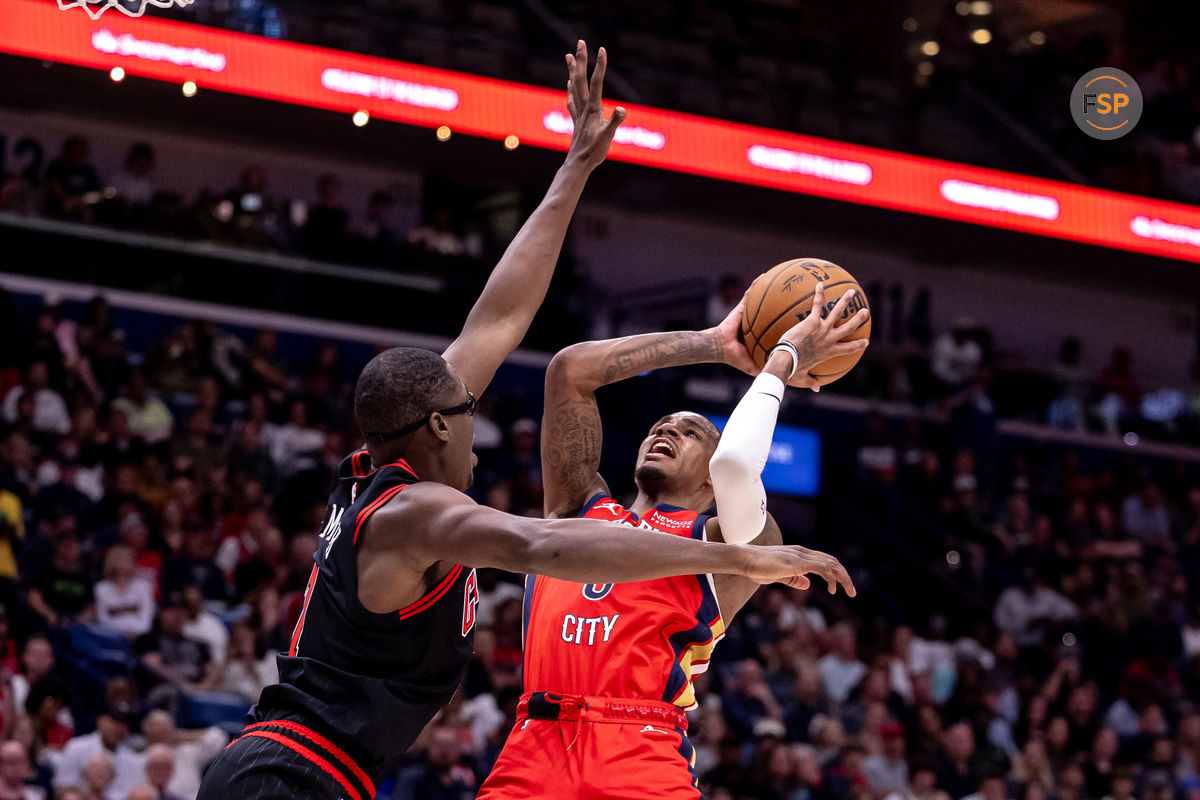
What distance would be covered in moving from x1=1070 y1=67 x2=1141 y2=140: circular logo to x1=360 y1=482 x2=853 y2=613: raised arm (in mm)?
16961

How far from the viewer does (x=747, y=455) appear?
13.8 ft

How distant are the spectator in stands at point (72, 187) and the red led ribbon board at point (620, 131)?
161 centimetres

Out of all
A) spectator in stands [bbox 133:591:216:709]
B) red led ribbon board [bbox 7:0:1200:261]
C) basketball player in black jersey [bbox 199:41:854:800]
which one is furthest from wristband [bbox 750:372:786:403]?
red led ribbon board [bbox 7:0:1200:261]

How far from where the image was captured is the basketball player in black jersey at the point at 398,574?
3273 millimetres

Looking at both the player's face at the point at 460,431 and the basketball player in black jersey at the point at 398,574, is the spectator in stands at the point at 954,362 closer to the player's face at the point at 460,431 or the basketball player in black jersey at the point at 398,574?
the basketball player in black jersey at the point at 398,574

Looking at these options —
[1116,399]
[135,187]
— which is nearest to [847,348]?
[135,187]

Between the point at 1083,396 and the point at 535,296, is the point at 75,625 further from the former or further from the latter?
the point at 1083,396

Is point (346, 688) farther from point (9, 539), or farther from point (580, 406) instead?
point (9, 539)

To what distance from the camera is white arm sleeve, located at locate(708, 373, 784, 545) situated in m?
4.21

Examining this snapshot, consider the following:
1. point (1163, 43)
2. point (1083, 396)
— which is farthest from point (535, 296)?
point (1163, 43)

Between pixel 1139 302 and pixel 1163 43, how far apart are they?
4.45m

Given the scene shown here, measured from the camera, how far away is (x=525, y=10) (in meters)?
16.8

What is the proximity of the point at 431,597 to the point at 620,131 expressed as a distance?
11859mm

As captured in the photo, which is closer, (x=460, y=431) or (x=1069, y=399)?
(x=460, y=431)
